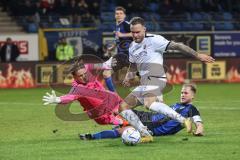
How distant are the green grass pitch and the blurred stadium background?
0.08ft

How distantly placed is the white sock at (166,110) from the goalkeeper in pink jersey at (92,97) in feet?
3.32

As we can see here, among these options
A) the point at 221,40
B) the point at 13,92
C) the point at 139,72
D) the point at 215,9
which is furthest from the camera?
the point at 215,9

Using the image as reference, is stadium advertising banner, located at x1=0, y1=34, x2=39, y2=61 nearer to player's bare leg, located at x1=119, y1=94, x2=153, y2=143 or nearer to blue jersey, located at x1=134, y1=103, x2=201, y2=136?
blue jersey, located at x1=134, y1=103, x2=201, y2=136

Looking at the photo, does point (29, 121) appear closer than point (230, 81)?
Yes

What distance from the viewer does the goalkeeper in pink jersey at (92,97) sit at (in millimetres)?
12055

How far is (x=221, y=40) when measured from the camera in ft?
108

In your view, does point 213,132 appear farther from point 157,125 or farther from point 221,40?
point 221,40

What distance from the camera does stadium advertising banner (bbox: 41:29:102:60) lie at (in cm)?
3094

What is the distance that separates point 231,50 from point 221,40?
63 centimetres

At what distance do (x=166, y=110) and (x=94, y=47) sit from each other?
19414 millimetres

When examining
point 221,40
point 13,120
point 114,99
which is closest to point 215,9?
point 221,40

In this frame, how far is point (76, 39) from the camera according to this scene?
1220 inches

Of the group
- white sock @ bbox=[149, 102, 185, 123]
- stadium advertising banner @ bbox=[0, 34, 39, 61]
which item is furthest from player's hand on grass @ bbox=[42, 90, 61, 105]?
→ stadium advertising banner @ bbox=[0, 34, 39, 61]

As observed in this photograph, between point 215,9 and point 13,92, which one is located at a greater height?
point 215,9
